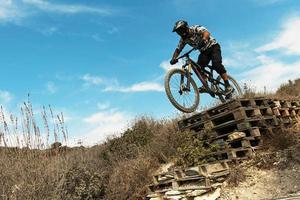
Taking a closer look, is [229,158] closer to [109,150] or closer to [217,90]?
[217,90]

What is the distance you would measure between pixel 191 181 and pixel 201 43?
10.4ft

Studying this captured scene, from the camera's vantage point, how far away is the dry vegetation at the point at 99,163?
23.8 feet

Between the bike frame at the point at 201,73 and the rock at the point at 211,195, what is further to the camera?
the bike frame at the point at 201,73

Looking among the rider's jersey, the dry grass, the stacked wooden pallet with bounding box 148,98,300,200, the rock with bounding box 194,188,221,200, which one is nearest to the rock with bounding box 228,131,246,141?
the stacked wooden pallet with bounding box 148,98,300,200

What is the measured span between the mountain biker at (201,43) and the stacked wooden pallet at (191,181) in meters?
2.31

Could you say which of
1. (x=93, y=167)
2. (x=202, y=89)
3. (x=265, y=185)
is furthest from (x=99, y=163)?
(x=265, y=185)

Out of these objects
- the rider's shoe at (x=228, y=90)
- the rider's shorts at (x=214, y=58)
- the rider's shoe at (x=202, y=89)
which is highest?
the rider's shorts at (x=214, y=58)

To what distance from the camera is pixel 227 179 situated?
7.71 metres

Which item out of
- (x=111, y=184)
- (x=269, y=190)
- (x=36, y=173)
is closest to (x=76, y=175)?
(x=111, y=184)

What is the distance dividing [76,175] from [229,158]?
3.16 metres

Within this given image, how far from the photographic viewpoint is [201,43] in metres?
9.58

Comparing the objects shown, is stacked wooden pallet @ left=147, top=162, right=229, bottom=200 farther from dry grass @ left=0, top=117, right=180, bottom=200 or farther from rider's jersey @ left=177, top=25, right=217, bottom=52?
rider's jersey @ left=177, top=25, right=217, bottom=52

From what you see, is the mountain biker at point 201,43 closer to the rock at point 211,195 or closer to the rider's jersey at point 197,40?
the rider's jersey at point 197,40

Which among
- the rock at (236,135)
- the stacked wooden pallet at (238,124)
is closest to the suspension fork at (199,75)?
the stacked wooden pallet at (238,124)
